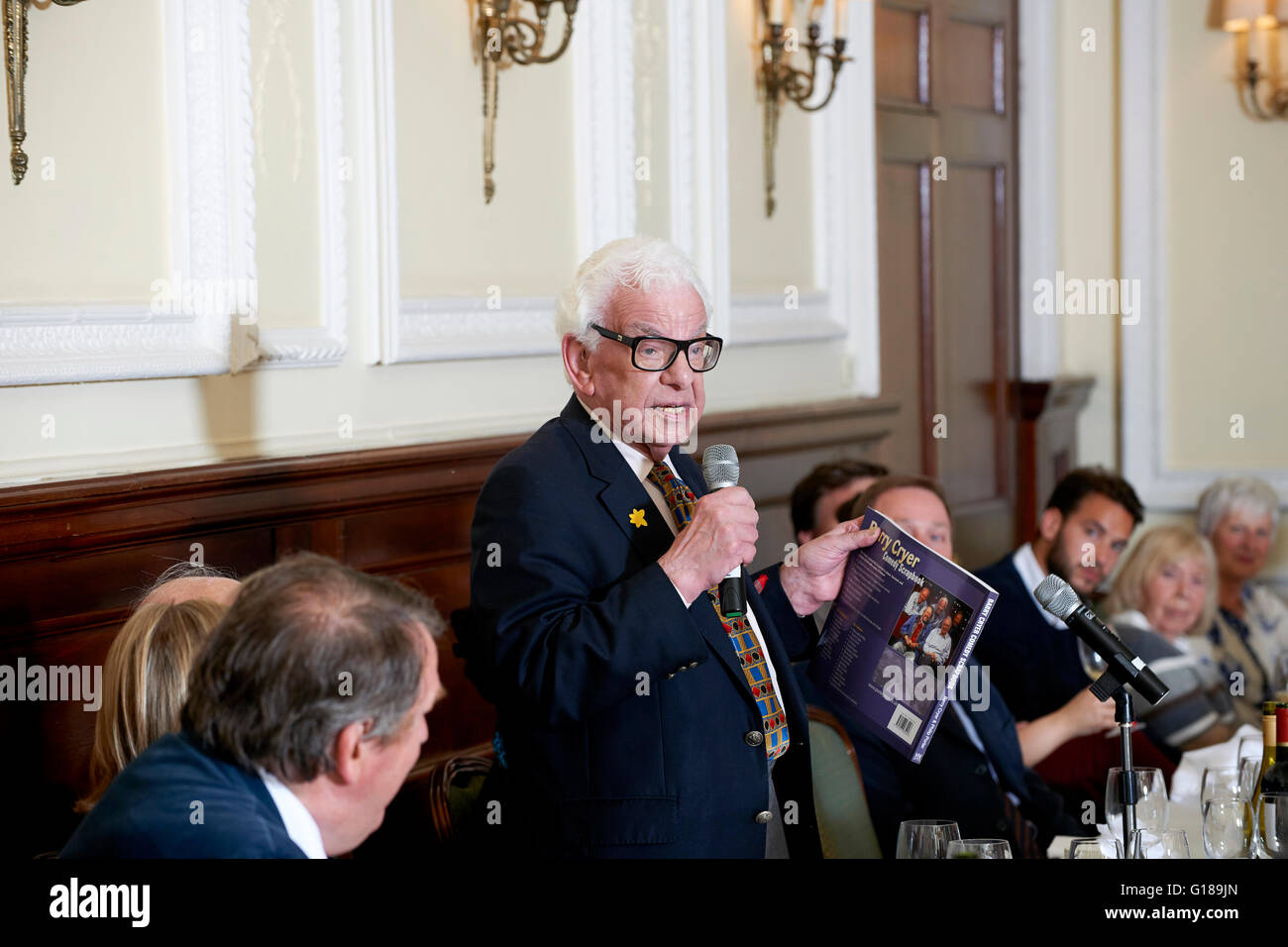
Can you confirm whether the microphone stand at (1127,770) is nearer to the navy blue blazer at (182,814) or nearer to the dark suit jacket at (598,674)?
the dark suit jacket at (598,674)

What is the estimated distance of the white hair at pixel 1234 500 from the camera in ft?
17.6

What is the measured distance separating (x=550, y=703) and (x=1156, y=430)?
195 inches

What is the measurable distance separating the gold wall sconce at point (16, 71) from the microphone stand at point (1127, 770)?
6.45 feet

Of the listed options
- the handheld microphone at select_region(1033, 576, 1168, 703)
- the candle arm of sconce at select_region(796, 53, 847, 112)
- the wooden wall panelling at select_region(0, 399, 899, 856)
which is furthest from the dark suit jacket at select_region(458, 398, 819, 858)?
the candle arm of sconce at select_region(796, 53, 847, 112)

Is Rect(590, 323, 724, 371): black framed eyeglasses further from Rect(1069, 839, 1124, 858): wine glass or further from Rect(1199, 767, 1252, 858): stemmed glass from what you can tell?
Rect(1199, 767, 1252, 858): stemmed glass

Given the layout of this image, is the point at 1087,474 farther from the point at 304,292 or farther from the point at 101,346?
the point at 101,346

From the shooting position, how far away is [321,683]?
4.96 ft

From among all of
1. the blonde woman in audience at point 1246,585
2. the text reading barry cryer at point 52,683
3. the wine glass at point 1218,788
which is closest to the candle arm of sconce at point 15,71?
the text reading barry cryer at point 52,683

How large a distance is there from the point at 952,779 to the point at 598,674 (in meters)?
1.36

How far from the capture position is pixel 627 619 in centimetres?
196

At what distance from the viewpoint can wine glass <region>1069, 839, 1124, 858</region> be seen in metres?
2.25

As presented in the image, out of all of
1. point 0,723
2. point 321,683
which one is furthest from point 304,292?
point 321,683

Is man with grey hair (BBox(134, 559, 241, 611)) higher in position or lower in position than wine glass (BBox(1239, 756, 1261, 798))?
higher
